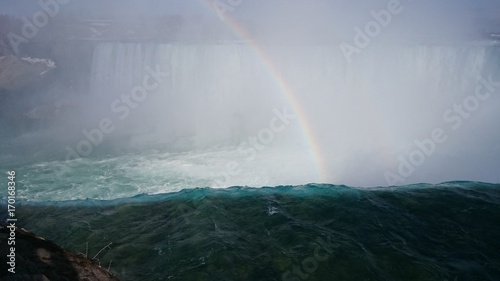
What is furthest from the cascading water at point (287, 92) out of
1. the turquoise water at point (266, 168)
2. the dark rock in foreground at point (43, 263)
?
the dark rock in foreground at point (43, 263)

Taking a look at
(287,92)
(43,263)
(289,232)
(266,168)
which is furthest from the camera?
(287,92)

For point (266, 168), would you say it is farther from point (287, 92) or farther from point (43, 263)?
point (43, 263)

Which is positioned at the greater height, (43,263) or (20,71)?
(20,71)

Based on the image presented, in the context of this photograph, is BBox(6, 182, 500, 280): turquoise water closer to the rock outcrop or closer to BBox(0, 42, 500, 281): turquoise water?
BBox(0, 42, 500, 281): turquoise water

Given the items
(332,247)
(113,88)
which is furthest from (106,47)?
(332,247)

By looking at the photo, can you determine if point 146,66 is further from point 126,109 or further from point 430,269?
point 430,269

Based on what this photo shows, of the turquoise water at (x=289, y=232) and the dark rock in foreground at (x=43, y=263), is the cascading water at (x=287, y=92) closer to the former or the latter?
the turquoise water at (x=289, y=232)

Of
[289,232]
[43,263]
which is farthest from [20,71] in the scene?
[43,263]
